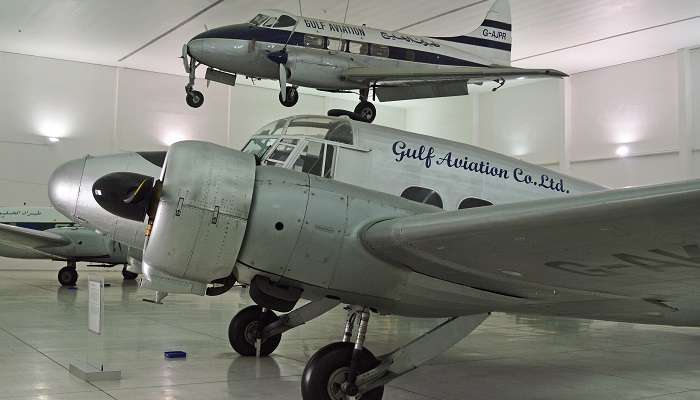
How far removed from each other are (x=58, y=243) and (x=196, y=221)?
15.2m

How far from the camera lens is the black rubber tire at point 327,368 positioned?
195 inches

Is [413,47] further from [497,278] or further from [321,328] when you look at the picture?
[497,278]

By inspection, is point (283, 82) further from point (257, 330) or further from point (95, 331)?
point (95, 331)

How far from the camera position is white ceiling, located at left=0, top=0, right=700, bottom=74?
16594 millimetres

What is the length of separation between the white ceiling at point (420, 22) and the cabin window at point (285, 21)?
220 inches

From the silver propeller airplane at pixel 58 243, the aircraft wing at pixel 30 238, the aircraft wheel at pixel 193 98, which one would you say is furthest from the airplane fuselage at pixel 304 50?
the silver propeller airplane at pixel 58 243

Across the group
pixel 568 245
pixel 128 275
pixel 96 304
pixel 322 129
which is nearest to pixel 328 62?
pixel 322 129

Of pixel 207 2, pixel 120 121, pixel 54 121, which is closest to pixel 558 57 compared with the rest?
pixel 207 2

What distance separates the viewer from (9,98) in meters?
23.1

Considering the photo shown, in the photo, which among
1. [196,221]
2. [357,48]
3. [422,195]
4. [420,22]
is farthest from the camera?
[420,22]

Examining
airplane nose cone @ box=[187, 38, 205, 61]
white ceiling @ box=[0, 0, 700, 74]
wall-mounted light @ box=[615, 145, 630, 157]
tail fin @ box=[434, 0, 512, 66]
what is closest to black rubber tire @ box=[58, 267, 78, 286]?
white ceiling @ box=[0, 0, 700, 74]

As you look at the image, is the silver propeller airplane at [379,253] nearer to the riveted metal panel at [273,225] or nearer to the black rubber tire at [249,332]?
the riveted metal panel at [273,225]

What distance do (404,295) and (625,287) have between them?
1.62 metres

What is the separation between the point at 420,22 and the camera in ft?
58.7
